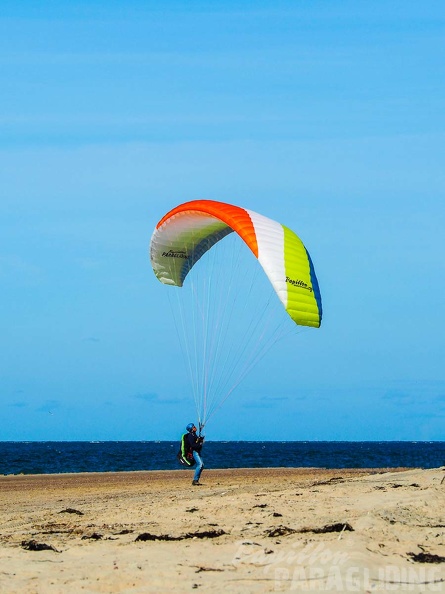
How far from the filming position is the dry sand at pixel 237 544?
748 cm

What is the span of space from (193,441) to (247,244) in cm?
487

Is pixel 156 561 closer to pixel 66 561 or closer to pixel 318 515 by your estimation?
pixel 66 561

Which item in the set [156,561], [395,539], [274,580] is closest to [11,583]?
[156,561]

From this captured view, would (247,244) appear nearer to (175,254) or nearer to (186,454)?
(175,254)

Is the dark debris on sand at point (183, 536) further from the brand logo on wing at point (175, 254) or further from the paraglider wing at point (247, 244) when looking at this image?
the brand logo on wing at point (175, 254)

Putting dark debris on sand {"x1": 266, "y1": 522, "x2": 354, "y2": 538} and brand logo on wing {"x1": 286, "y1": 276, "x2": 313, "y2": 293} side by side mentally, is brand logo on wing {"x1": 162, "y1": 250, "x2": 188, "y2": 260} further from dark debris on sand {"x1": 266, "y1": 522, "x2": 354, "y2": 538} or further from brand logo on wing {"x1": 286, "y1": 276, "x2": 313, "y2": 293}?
dark debris on sand {"x1": 266, "y1": 522, "x2": 354, "y2": 538}

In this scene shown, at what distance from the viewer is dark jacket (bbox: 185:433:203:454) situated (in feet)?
60.5

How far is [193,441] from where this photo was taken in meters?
18.5

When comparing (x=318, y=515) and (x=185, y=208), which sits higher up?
(x=185, y=208)

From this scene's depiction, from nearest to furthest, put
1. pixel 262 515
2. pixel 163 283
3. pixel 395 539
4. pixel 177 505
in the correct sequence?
1. pixel 395 539
2. pixel 262 515
3. pixel 177 505
4. pixel 163 283

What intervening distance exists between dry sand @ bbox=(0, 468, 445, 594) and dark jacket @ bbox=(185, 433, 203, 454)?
4185mm

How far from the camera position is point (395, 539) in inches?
360

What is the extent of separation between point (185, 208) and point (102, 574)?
458 inches

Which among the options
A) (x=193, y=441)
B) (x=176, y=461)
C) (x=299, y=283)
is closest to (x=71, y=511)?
(x=193, y=441)
